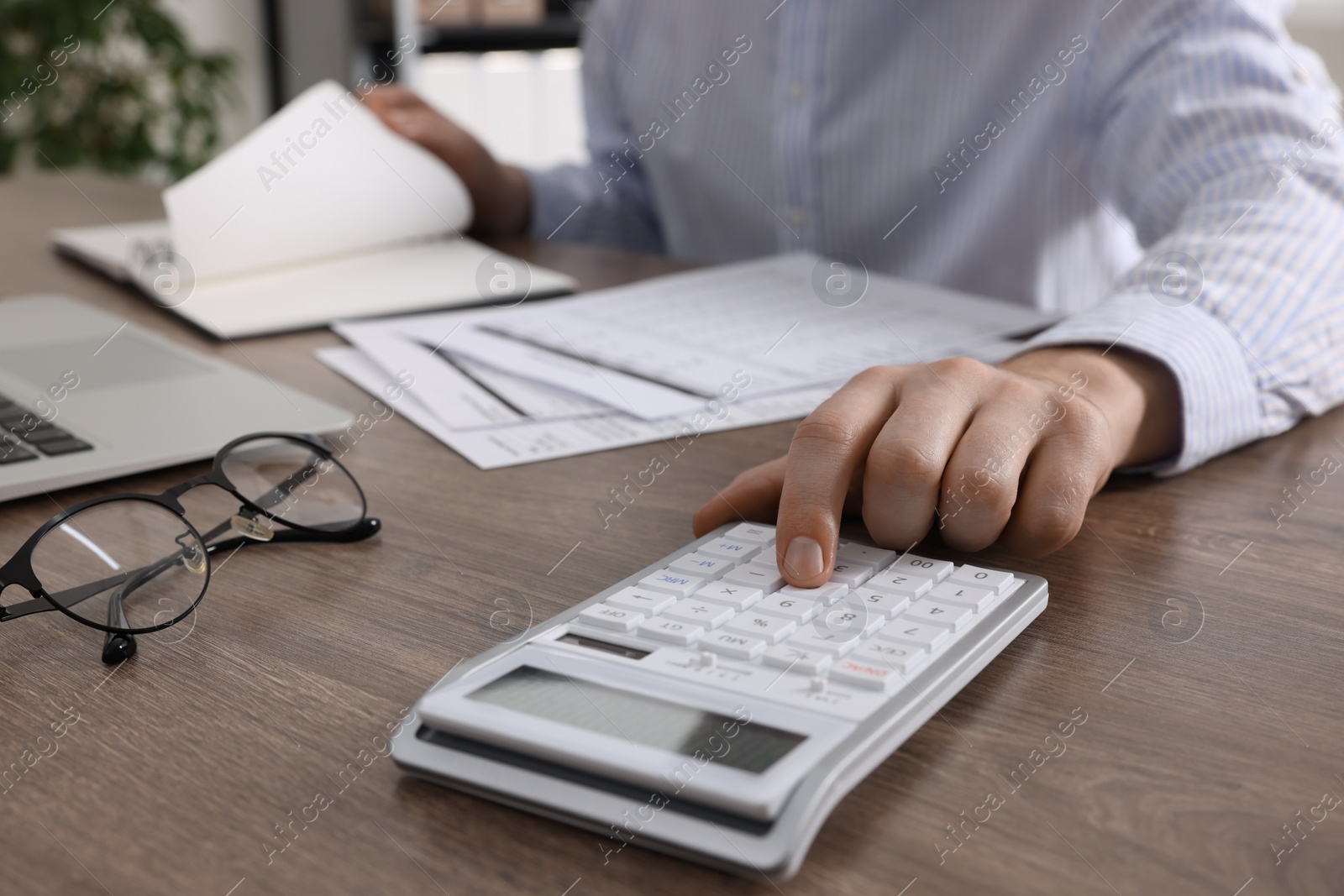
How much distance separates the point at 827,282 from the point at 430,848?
0.74 metres

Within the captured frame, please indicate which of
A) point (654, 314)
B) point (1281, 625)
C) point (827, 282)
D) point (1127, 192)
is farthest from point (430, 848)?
point (1127, 192)

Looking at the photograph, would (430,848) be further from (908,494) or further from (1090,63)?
(1090,63)

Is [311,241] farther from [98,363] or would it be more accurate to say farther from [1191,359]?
[1191,359]

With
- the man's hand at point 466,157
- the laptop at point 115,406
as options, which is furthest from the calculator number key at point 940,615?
the man's hand at point 466,157

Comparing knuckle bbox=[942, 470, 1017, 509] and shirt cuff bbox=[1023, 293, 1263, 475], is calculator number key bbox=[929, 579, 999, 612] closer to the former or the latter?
knuckle bbox=[942, 470, 1017, 509]

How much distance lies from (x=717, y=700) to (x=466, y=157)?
38.0 inches

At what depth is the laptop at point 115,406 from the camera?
0.58 meters

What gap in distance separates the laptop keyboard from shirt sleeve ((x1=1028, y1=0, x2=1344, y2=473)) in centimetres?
53

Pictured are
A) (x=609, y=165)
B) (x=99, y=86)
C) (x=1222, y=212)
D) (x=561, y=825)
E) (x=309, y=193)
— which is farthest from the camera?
(x=99, y=86)

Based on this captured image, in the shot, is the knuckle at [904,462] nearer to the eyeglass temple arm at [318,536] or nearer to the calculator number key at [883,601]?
the calculator number key at [883,601]

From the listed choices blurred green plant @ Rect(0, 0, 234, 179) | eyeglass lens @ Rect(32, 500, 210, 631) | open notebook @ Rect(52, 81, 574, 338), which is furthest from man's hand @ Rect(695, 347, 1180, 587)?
blurred green plant @ Rect(0, 0, 234, 179)

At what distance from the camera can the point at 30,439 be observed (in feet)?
1.96

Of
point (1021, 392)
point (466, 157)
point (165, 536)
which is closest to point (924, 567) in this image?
point (1021, 392)

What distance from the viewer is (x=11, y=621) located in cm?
45
